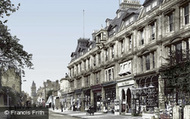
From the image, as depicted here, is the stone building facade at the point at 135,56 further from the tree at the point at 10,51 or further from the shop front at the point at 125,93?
the tree at the point at 10,51

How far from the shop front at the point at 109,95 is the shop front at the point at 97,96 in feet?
8.14

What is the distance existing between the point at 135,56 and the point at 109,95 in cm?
1079

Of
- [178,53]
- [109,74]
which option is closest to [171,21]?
[178,53]

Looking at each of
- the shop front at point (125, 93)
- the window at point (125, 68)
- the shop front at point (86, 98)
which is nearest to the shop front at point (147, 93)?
the shop front at point (125, 93)

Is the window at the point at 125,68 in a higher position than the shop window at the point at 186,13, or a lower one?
lower

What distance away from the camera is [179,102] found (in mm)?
28266

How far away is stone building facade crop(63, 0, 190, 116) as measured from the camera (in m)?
→ 29.4

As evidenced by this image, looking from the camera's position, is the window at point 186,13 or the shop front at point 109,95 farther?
the shop front at point 109,95

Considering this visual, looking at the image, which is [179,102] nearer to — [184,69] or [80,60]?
[184,69]

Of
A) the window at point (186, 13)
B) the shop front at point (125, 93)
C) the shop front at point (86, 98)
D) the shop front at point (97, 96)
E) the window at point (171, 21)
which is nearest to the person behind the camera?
the window at point (186, 13)

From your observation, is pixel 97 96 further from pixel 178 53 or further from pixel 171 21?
pixel 178 53

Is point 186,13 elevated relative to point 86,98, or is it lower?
elevated

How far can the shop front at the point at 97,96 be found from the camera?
50.5 metres

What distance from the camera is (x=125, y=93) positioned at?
39.9 metres
